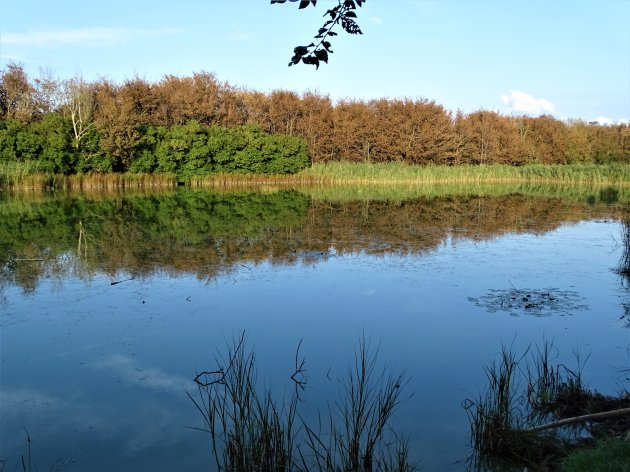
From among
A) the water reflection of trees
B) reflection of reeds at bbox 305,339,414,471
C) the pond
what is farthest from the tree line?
reflection of reeds at bbox 305,339,414,471

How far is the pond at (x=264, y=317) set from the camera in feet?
12.4

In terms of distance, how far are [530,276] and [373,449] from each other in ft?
18.5

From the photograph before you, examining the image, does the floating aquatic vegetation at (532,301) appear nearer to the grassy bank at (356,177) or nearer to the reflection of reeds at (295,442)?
the reflection of reeds at (295,442)

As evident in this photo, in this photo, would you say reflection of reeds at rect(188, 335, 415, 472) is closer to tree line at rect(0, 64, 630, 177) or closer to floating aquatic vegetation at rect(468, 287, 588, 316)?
floating aquatic vegetation at rect(468, 287, 588, 316)

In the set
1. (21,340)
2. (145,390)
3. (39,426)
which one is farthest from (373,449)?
(21,340)

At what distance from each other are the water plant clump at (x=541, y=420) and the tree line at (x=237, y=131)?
24.2m

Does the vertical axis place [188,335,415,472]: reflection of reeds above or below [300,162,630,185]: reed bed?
below

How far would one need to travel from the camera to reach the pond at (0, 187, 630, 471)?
12.4 feet

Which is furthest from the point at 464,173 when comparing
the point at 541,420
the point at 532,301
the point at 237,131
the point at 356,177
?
the point at 541,420

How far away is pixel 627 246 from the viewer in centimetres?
948

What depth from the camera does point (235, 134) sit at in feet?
95.9

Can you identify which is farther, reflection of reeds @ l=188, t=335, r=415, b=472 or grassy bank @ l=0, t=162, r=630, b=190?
grassy bank @ l=0, t=162, r=630, b=190

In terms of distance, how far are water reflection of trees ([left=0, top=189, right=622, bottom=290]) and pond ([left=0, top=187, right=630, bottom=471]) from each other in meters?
0.09

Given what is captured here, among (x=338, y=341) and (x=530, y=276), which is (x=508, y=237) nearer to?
(x=530, y=276)
